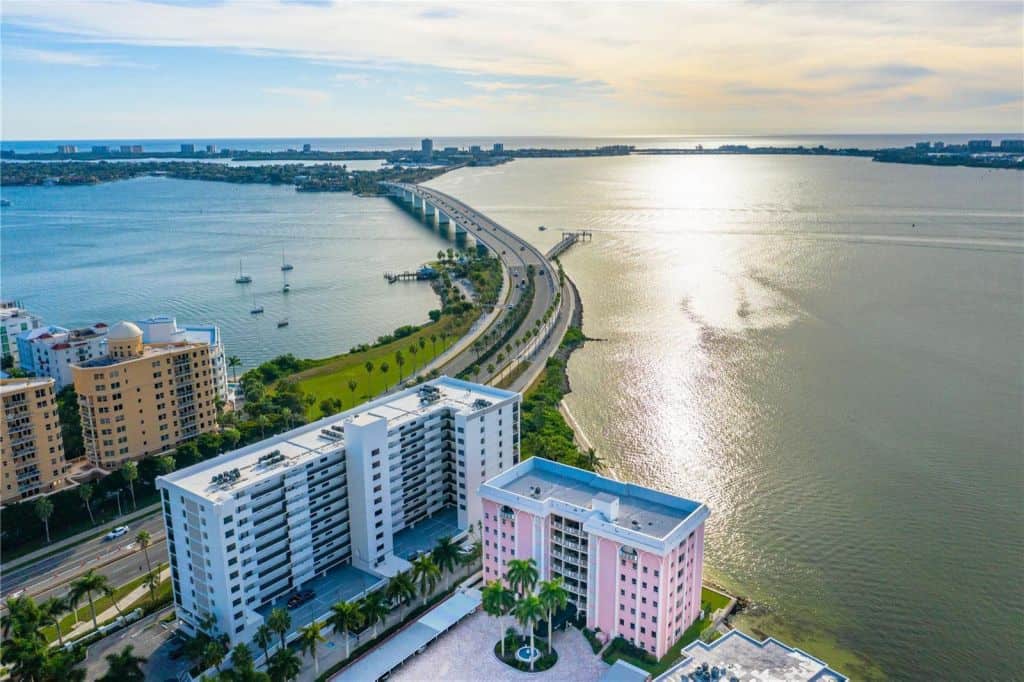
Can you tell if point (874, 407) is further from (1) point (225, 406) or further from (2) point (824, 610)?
(1) point (225, 406)

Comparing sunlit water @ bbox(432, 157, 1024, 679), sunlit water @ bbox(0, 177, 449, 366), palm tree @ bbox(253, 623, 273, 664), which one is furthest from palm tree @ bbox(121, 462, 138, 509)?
sunlit water @ bbox(0, 177, 449, 366)

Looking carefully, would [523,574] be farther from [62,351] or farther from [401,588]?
[62,351]

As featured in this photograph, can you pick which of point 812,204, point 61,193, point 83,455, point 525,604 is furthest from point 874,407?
point 61,193

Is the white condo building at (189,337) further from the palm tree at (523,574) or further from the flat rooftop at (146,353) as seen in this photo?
the palm tree at (523,574)

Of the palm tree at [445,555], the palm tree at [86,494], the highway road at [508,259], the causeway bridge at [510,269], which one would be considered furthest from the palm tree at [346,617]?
the highway road at [508,259]

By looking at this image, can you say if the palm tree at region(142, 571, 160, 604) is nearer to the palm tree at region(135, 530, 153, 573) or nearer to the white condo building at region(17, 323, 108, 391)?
the palm tree at region(135, 530, 153, 573)

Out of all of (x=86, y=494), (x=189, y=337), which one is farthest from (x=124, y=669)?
(x=189, y=337)
